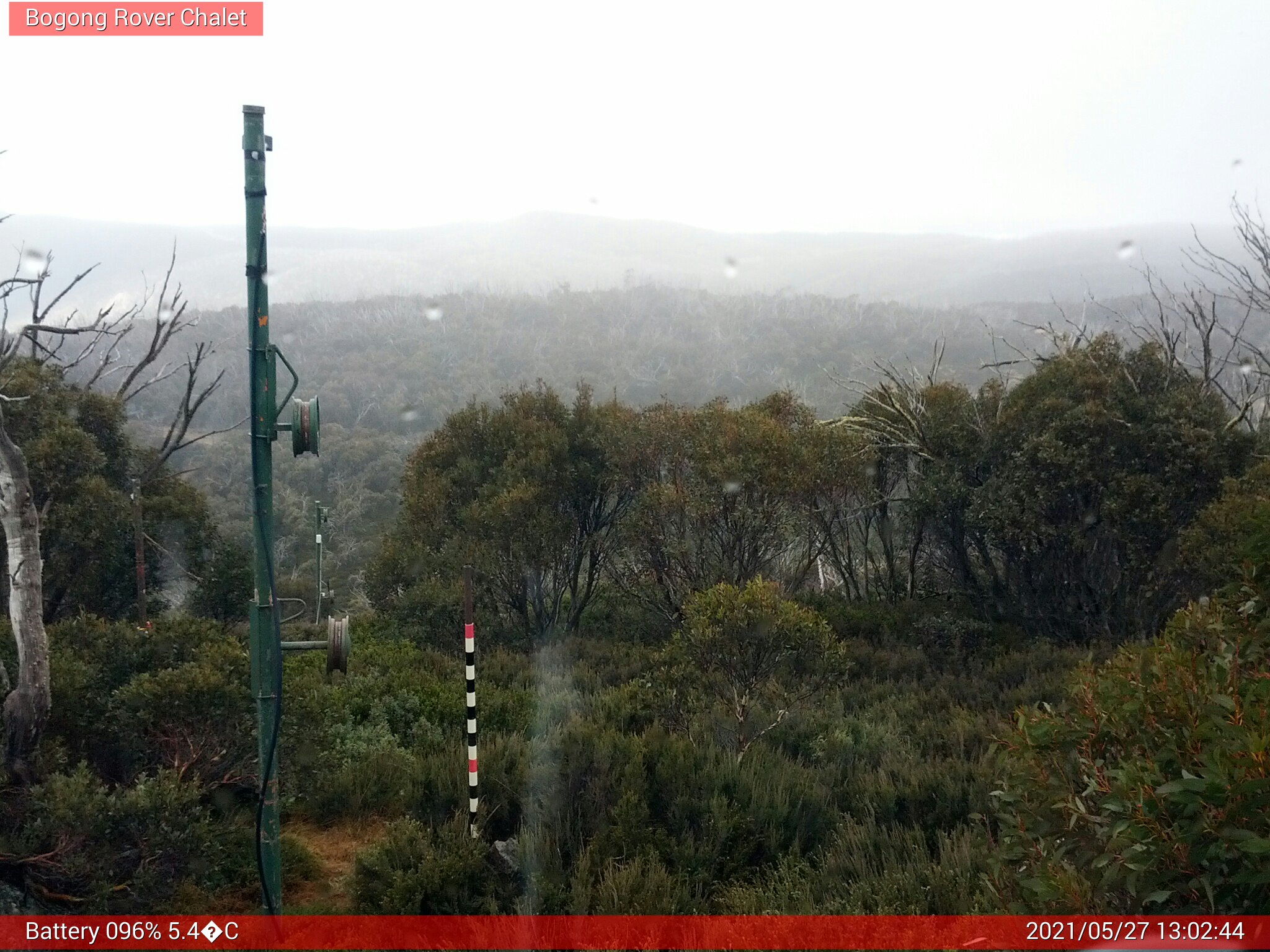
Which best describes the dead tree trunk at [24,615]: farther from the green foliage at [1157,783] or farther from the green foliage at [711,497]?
the green foliage at [711,497]

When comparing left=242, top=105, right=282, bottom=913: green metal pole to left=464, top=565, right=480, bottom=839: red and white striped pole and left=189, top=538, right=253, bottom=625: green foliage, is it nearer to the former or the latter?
left=464, top=565, right=480, bottom=839: red and white striped pole

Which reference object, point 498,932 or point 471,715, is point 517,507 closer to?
point 471,715

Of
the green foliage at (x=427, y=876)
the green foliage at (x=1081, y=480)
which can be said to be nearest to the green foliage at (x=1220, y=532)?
the green foliage at (x=1081, y=480)

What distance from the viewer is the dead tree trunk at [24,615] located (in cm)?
511

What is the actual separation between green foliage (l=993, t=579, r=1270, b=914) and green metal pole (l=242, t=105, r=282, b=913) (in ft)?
11.2

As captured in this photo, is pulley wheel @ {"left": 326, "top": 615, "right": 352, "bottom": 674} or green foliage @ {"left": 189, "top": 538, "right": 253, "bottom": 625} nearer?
pulley wheel @ {"left": 326, "top": 615, "right": 352, "bottom": 674}

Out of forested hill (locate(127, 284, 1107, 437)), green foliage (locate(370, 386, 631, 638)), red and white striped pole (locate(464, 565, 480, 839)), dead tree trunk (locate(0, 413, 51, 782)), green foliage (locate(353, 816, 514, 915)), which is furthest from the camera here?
forested hill (locate(127, 284, 1107, 437))

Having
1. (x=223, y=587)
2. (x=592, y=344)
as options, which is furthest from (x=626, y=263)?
(x=223, y=587)

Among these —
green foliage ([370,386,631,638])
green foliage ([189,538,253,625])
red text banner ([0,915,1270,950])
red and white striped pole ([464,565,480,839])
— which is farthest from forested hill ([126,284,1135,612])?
red text banner ([0,915,1270,950])

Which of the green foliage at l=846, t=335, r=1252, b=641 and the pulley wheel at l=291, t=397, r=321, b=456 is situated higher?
the pulley wheel at l=291, t=397, r=321, b=456

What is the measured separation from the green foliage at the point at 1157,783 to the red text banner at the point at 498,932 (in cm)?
52

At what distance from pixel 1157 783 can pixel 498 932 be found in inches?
139

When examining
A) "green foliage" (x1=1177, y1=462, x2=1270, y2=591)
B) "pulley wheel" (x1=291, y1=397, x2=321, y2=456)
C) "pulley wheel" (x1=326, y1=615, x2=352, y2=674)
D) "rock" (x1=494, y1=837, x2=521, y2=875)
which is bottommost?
"rock" (x1=494, y1=837, x2=521, y2=875)

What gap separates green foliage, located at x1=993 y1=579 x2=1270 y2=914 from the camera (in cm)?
229
